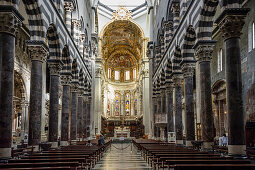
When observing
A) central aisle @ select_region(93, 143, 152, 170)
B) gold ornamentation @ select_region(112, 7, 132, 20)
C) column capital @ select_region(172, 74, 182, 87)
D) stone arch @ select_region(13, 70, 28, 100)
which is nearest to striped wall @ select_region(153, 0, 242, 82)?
column capital @ select_region(172, 74, 182, 87)

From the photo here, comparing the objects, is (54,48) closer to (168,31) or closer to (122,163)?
(122,163)

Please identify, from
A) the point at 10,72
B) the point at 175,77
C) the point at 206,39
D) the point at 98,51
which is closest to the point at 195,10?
the point at 206,39

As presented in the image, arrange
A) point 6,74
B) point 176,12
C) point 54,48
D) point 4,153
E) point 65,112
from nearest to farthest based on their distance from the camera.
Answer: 1. point 4,153
2. point 6,74
3. point 54,48
4. point 65,112
5. point 176,12

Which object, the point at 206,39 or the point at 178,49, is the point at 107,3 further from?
the point at 206,39

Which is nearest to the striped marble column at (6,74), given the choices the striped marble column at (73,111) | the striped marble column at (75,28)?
the striped marble column at (75,28)

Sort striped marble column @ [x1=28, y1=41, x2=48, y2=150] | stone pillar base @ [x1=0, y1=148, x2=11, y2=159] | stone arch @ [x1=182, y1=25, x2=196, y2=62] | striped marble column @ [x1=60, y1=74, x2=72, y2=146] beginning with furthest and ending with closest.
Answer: striped marble column @ [x1=60, y1=74, x2=72, y2=146] < stone arch @ [x1=182, y1=25, x2=196, y2=62] < striped marble column @ [x1=28, y1=41, x2=48, y2=150] < stone pillar base @ [x1=0, y1=148, x2=11, y2=159]

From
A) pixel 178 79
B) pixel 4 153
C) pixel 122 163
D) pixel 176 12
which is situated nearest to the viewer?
pixel 4 153

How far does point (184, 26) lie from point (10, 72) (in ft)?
34.6

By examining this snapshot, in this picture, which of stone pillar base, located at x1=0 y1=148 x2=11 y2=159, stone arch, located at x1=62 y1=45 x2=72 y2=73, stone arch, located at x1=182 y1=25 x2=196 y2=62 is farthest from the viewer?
stone arch, located at x1=62 y1=45 x2=72 y2=73

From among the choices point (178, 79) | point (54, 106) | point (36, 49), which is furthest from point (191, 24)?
point (54, 106)

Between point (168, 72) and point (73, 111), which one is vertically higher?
point (168, 72)

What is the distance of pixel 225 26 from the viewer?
398 inches

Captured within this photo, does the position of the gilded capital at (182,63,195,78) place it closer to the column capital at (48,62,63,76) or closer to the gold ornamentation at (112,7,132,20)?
the column capital at (48,62,63,76)

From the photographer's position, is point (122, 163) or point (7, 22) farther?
point (122, 163)
